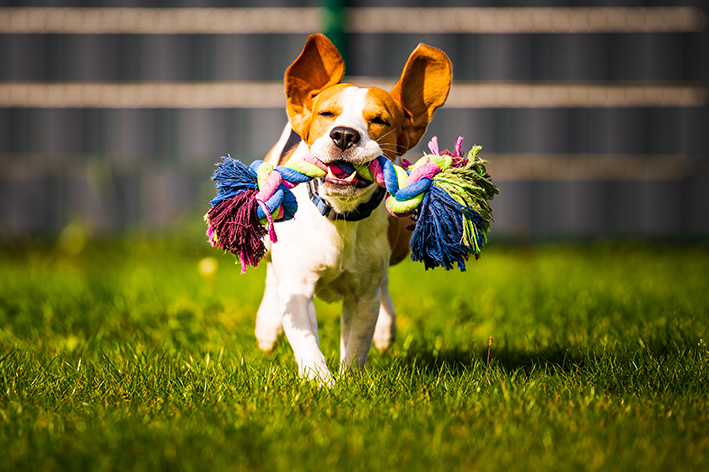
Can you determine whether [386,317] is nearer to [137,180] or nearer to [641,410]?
[641,410]

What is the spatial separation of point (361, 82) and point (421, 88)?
16.1ft

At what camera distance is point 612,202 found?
7.70m

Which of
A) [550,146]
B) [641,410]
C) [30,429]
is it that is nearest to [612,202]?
[550,146]

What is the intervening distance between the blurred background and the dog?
4889 mm

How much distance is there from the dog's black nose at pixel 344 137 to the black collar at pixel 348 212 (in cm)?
24

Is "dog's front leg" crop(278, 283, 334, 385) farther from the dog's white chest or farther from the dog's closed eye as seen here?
the dog's closed eye

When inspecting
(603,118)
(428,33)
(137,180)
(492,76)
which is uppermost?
(428,33)

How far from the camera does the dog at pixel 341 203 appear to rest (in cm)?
238

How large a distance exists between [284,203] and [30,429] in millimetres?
1048

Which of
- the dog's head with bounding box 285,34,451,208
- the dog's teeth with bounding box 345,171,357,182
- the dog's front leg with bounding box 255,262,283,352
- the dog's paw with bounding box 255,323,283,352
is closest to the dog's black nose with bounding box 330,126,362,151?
the dog's head with bounding box 285,34,451,208

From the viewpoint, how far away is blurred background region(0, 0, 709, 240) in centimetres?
749

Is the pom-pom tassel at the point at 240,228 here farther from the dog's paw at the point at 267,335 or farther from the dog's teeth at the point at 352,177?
the dog's paw at the point at 267,335

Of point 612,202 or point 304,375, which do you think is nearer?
point 304,375

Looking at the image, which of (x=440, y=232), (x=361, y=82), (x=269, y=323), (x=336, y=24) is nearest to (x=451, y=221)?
(x=440, y=232)
